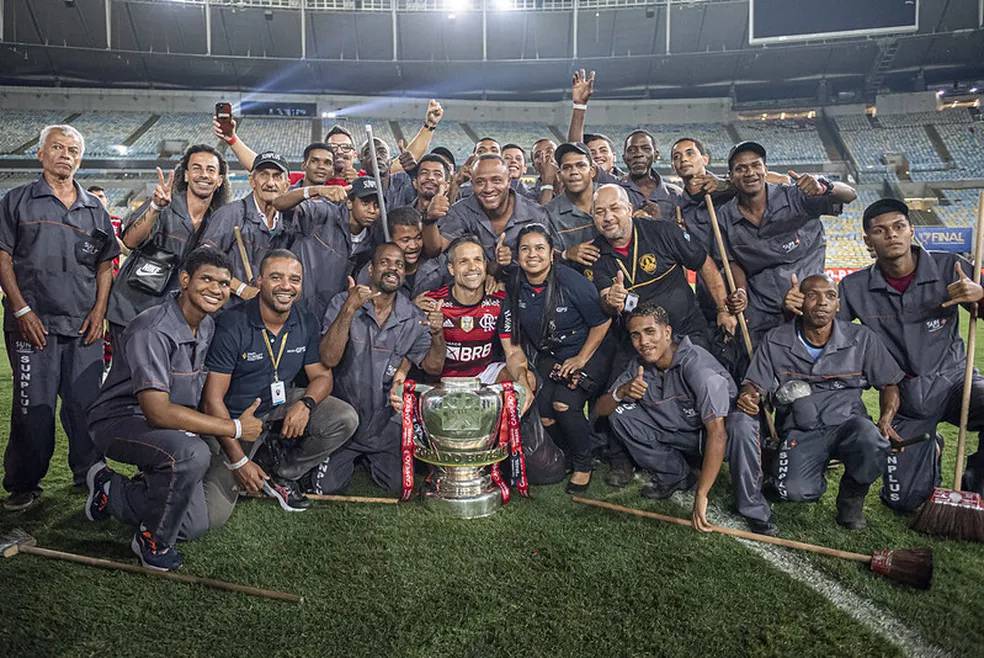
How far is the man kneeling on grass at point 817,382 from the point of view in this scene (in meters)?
4.01

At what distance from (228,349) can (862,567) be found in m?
3.35

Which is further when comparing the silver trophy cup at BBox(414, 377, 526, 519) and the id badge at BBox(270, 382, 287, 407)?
the id badge at BBox(270, 382, 287, 407)

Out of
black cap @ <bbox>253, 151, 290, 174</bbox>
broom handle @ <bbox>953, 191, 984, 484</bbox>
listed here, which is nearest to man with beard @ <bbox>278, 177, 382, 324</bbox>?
black cap @ <bbox>253, 151, 290, 174</bbox>

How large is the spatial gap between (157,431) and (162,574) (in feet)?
2.21

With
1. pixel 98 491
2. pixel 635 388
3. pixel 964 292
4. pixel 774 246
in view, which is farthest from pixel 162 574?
pixel 964 292

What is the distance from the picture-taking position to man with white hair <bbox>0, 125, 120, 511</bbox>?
13.3 ft

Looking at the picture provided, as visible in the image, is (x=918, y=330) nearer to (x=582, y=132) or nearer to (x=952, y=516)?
(x=952, y=516)

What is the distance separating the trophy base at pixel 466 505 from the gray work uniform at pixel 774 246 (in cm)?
225

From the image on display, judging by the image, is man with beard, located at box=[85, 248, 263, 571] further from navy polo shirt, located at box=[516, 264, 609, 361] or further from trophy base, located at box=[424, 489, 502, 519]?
navy polo shirt, located at box=[516, 264, 609, 361]

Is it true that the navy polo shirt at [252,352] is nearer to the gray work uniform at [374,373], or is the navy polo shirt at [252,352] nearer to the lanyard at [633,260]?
the gray work uniform at [374,373]

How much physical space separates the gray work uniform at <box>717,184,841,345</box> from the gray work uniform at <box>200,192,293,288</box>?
310cm

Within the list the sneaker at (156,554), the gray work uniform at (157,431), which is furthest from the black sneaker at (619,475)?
the sneaker at (156,554)

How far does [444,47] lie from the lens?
27641mm

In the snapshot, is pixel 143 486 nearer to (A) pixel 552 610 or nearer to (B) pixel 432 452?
(B) pixel 432 452
